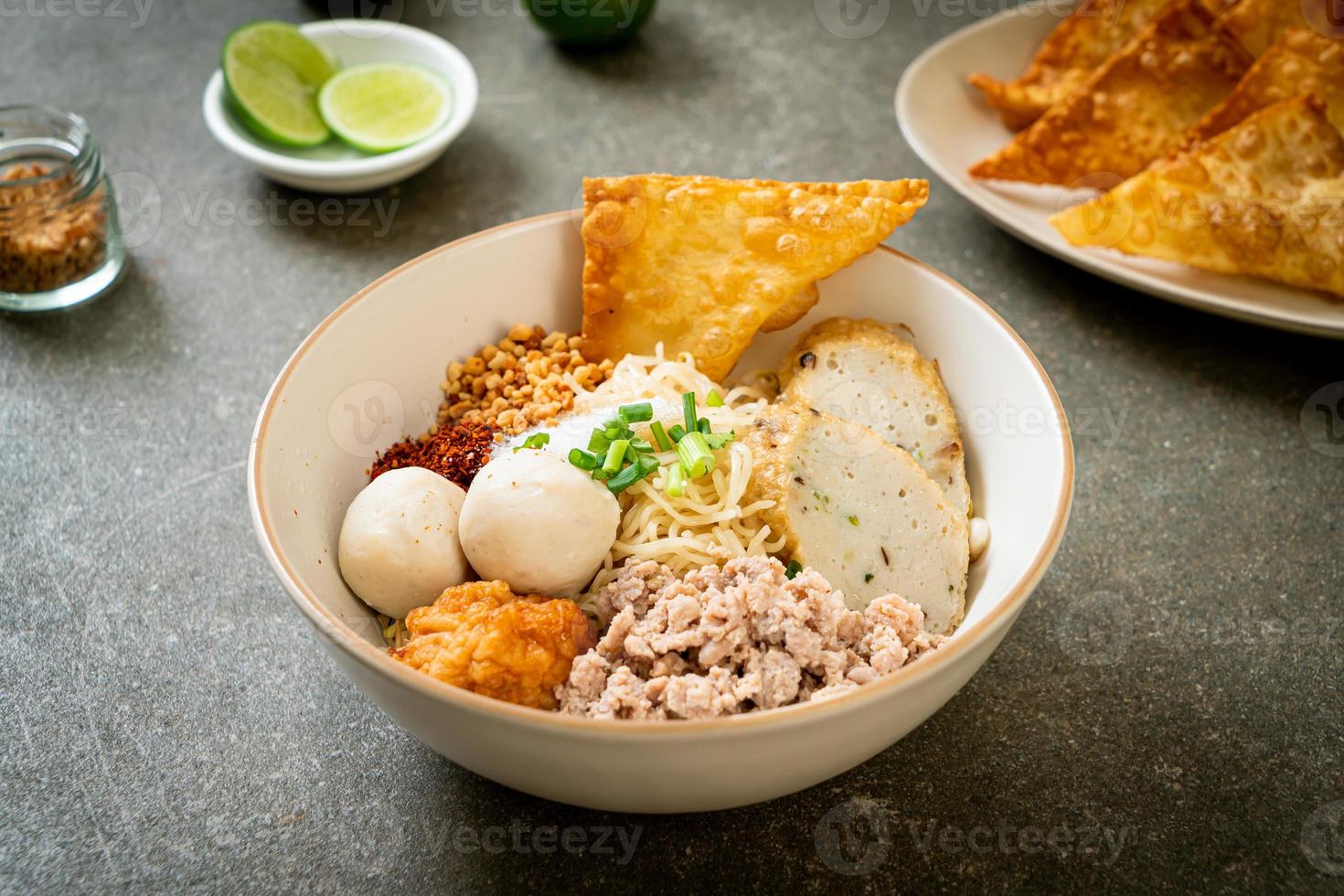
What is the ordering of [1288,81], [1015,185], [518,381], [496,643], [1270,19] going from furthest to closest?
[1015,185], [1270,19], [1288,81], [518,381], [496,643]

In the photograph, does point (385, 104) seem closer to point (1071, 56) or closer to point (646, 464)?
point (646, 464)

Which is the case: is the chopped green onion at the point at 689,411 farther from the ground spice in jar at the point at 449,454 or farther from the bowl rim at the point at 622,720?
the bowl rim at the point at 622,720

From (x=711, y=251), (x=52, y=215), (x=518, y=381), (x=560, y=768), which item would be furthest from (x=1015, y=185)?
(x=52, y=215)

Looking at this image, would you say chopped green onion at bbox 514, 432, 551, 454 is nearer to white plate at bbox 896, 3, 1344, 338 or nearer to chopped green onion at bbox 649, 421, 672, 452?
chopped green onion at bbox 649, 421, 672, 452

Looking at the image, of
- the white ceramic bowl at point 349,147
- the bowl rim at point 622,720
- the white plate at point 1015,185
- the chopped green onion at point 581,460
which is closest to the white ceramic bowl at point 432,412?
the bowl rim at point 622,720

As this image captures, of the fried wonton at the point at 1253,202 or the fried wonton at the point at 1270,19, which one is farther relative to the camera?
the fried wonton at the point at 1270,19
